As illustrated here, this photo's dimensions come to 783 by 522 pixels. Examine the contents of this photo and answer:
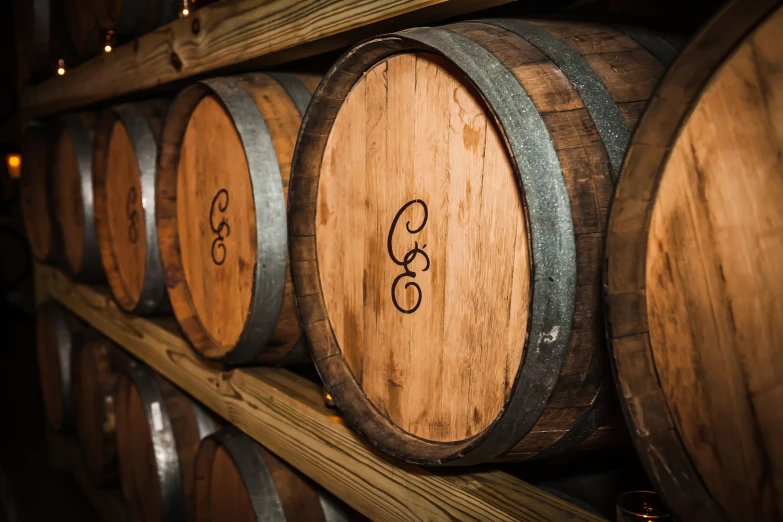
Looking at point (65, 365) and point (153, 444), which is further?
point (65, 365)

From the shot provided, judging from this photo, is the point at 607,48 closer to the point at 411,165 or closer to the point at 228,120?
the point at 411,165

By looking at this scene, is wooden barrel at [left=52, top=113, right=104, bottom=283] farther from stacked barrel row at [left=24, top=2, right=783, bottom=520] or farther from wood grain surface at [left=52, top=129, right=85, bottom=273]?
stacked barrel row at [left=24, top=2, right=783, bottom=520]

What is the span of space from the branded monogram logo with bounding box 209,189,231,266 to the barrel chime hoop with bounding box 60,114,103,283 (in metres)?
1.48

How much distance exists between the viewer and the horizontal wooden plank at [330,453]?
3.88 ft

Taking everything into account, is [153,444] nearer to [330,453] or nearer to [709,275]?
[330,453]

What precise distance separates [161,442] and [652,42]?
214 cm

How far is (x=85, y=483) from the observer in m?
3.93

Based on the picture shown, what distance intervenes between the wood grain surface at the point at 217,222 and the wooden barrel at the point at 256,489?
29cm

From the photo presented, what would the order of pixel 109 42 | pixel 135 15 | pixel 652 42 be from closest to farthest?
pixel 652 42, pixel 135 15, pixel 109 42

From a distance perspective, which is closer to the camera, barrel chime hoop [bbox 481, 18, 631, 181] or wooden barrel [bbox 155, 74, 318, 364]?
barrel chime hoop [bbox 481, 18, 631, 181]

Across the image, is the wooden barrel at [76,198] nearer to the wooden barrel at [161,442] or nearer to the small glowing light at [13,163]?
the wooden barrel at [161,442]

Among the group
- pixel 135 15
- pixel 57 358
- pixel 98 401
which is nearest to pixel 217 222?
pixel 135 15

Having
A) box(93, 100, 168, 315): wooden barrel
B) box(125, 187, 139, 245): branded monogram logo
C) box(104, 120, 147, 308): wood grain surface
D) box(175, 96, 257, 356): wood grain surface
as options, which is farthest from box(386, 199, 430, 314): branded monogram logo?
box(125, 187, 139, 245): branded monogram logo

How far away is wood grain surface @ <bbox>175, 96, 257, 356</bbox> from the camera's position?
184 centimetres
